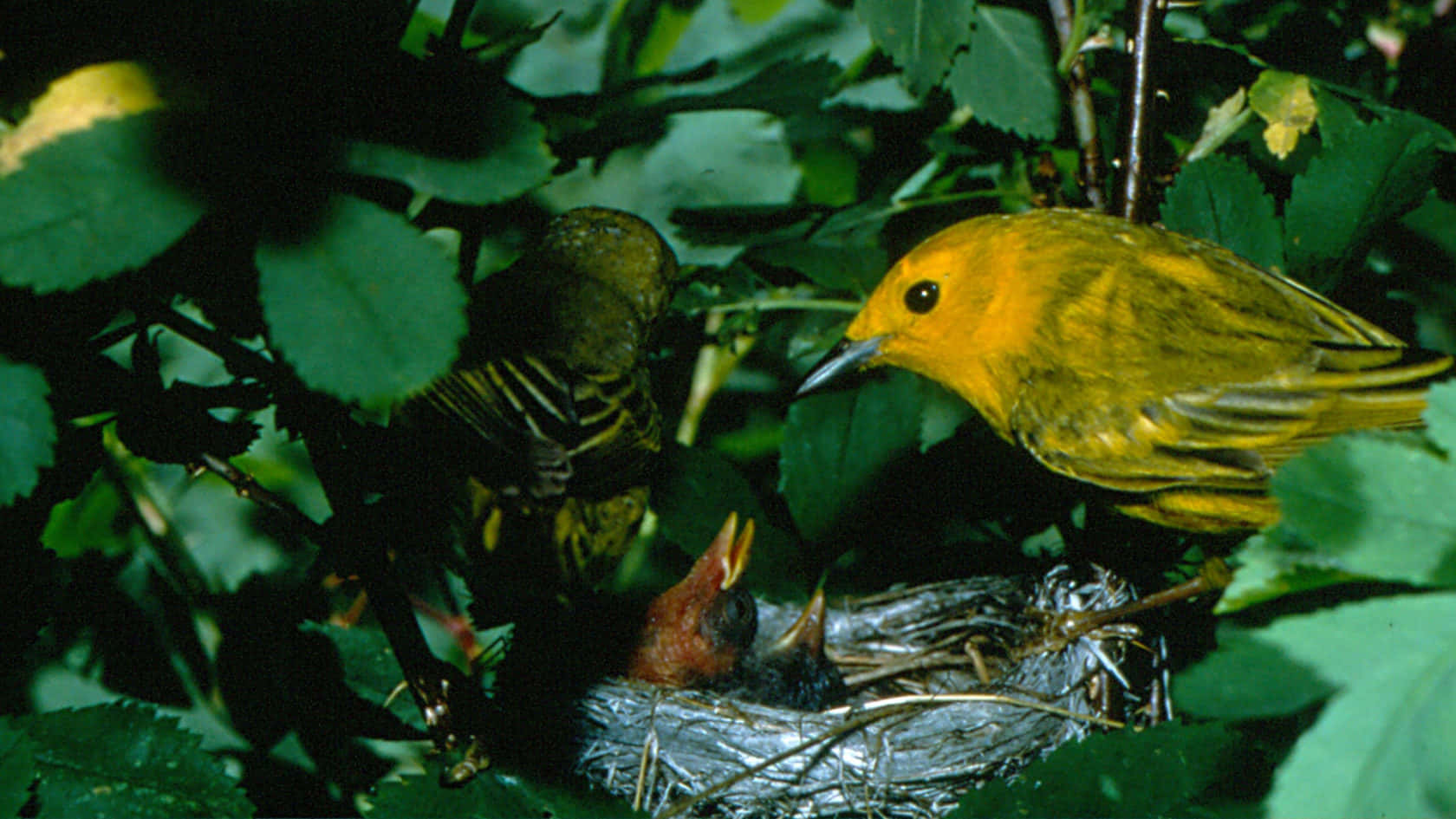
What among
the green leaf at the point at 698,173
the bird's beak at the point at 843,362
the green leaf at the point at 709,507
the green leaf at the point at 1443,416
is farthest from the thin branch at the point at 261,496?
the green leaf at the point at 698,173

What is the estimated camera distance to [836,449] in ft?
6.75

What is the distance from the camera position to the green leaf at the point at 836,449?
2027 millimetres

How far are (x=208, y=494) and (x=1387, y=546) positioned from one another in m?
2.66

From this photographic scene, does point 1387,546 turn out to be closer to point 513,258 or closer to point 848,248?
point 848,248

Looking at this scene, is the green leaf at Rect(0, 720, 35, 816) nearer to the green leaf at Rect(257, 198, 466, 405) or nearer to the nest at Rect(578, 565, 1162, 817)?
the green leaf at Rect(257, 198, 466, 405)

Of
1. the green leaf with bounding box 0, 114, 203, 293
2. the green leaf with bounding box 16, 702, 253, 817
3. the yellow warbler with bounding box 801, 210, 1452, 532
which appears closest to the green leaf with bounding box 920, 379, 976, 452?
the yellow warbler with bounding box 801, 210, 1452, 532

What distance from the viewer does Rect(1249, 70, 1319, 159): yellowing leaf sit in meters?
1.66

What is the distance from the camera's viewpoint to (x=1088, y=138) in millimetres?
1839

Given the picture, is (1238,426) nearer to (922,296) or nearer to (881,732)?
(922,296)

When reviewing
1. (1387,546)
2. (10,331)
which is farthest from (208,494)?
(1387,546)

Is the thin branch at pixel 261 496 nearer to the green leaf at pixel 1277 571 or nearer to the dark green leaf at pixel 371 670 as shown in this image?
the dark green leaf at pixel 371 670

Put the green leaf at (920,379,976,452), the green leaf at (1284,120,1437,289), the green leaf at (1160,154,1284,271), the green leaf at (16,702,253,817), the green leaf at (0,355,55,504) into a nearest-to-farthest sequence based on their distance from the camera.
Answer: the green leaf at (0,355,55,504) → the green leaf at (16,702,253,817) → the green leaf at (1284,120,1437,289) → the green leaf at (1160,154,1284,271) → the green leaf at (920,379,976,452)

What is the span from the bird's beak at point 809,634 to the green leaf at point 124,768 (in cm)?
137

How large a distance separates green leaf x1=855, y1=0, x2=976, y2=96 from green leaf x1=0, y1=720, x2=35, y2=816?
5.14ft
